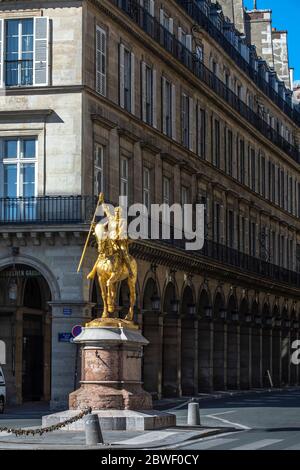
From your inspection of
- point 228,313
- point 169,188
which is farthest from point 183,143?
point 228,313

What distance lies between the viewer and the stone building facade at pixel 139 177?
145 ft

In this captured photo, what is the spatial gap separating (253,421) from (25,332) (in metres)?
14.5

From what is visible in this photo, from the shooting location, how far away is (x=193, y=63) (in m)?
59.2

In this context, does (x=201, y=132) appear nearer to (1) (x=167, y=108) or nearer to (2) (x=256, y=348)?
(1) (x=167, y=108)

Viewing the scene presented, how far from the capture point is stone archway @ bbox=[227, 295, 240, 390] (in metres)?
64.8

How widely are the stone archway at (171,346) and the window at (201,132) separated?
857cm

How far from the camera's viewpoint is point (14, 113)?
44.8 meters

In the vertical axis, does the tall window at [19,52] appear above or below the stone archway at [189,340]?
above

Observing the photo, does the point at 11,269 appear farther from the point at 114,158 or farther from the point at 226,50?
the point at 226,50

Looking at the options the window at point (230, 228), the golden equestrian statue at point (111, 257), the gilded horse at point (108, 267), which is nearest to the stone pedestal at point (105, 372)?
the golden equestrian statue at point (111, 257)

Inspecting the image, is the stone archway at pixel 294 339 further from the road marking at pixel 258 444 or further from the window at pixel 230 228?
the road marking at pixel 258 444

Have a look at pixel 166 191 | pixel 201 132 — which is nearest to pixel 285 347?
→ pixel 201 132

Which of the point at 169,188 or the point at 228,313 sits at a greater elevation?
the point at 169,188

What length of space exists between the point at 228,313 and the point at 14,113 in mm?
23028
